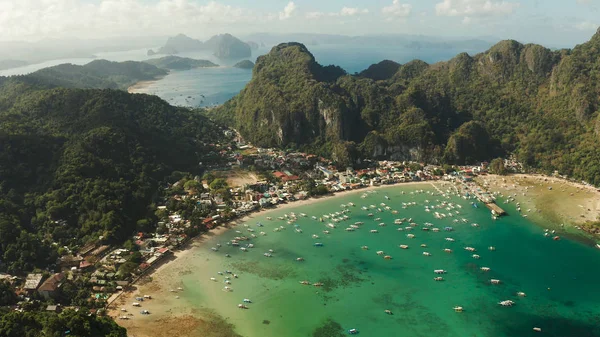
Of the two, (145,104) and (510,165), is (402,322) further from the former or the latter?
(145,104)

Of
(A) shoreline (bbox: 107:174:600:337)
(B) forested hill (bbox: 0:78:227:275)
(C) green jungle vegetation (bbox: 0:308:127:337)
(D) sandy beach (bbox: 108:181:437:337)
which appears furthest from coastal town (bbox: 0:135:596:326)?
(C) green jungle vegetation (bbox: 0:308:127:337)

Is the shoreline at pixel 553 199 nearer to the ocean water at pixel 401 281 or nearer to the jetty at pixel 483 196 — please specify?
the jetty at pixel 483 196

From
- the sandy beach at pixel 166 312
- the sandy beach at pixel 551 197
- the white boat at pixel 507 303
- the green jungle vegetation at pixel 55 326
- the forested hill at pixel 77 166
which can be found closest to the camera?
the green jungle vegetation at pixel 55 326

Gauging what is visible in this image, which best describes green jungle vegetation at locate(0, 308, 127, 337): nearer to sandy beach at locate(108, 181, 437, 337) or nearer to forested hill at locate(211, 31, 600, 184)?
sandy beach at locate(108, 181, 437, 337)

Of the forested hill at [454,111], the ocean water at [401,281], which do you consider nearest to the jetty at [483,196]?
the ocean water at [401,281]

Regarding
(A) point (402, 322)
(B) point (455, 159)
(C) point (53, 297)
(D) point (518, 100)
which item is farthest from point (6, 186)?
(D) point (518, 100)

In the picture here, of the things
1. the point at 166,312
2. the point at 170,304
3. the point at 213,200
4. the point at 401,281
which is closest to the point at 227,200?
the point at 213,200
